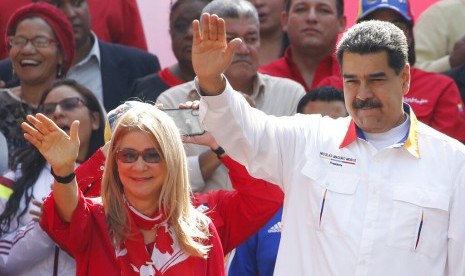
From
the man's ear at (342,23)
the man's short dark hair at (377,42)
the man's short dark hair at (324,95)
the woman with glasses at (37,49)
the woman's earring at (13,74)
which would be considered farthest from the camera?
the man's ear at (342,23)

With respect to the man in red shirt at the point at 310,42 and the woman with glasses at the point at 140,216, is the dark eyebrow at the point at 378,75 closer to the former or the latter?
the woman with glasses at the point at 140,216

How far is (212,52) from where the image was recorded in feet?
14.5

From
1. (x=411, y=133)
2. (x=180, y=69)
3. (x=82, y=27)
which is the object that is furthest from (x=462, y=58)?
(x=411, y=133)

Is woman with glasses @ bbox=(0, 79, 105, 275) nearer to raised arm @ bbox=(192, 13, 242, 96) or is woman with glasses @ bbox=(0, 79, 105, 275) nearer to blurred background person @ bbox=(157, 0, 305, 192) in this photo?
blurred background person @ bbox=(157, 0, 305, 192)

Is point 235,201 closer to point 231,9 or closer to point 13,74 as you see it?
point 231,9

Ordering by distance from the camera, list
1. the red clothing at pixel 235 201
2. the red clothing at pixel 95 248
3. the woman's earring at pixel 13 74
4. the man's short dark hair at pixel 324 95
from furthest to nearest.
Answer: the woman's earring at pixel 13 74 < the man's short dark hair at pixel 324 95 < the red clothing at pixel 235 201 < the red clothing at pixel 95 248

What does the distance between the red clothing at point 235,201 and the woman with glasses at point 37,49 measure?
6.10ft

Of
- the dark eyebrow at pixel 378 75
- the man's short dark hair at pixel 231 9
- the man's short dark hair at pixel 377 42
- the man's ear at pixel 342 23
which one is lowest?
the man's ear at pixel 342 23

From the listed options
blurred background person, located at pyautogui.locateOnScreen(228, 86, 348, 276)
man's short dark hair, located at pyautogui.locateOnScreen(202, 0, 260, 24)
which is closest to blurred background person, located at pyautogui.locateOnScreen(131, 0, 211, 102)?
man's short dark hair, located at pyautogui.locateOnScreen(202, 0, 260, 24)

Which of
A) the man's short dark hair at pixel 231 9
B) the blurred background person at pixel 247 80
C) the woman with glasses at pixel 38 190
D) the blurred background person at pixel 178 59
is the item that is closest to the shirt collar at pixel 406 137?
the woman with glasses at pixel 38 190

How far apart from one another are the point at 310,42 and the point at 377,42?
2.67 m

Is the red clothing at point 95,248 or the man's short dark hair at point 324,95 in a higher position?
the red clothing at point 95,248

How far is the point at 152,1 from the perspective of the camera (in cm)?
889

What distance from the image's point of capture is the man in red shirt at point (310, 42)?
24.5 feet
